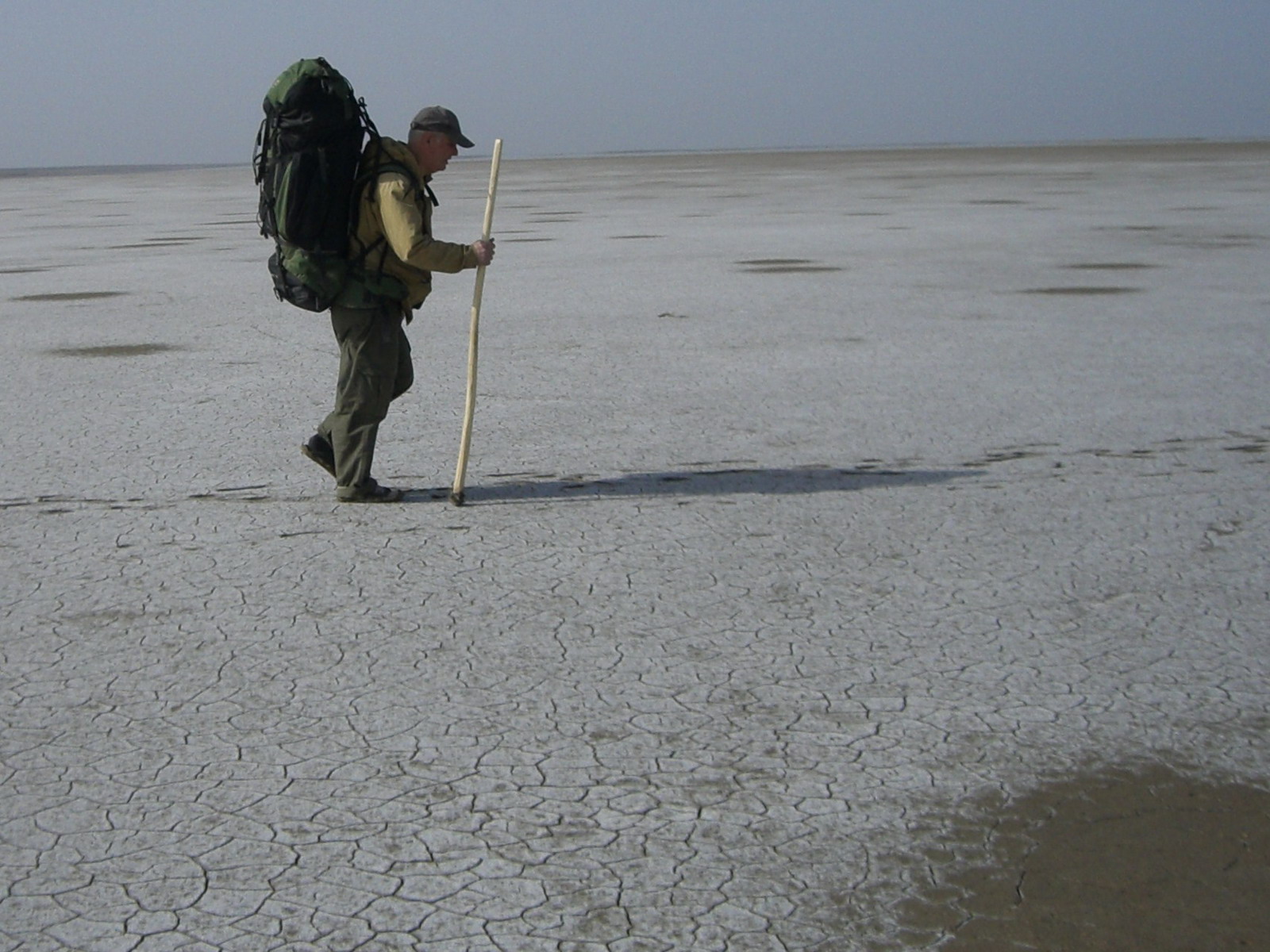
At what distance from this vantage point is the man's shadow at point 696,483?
5.64 metres

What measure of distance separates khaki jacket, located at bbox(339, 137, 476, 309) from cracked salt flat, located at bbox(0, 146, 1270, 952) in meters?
0.81

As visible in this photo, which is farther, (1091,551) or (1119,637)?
(1091,551)

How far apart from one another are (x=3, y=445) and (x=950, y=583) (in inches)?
163

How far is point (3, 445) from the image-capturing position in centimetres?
654

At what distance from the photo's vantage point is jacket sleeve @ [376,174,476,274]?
5082 mm

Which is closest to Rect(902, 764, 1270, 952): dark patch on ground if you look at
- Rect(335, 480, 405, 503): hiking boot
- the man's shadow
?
the man's shadow

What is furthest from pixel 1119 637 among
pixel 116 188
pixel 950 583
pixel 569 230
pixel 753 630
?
pixel 116 188

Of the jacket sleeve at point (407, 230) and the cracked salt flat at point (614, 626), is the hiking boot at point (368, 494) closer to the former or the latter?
the cracked salt flat at point (614, 626)

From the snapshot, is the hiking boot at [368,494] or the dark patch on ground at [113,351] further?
the dark patch on ground at [113,351]

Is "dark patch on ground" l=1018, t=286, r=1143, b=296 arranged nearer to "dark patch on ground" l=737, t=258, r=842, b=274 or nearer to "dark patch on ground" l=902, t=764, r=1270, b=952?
"dark patch on ground" l=737, t=258, r=842, b=274

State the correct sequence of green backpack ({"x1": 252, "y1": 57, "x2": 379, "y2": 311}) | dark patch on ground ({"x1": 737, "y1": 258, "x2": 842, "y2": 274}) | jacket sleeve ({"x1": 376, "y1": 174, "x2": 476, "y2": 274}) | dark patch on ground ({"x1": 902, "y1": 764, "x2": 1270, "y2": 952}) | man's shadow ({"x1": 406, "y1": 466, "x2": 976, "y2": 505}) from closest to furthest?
dark patch on ground ({"x1": 902, "y1": 764, "x2": 1270, "y2": 952}) → green backpack ({"x1": 252, "y1": 57, "x2": 379, "y2": 311}) → jacket sleeve ({"x1": 376, "y1": 174, "x2": 476, "y2": 274}) → man's shadow ({"x1": 406, "y1": 466, "x2": 976, "y2": 505}) → dark patch on ground ({"x1": 737, "y1": 258, "x2": 842, "y2": 274})

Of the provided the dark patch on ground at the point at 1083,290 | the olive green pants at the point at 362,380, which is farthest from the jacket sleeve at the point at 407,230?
the dark patch on ground at the point at 1083,290

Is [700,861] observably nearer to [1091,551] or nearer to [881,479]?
[1091,551]

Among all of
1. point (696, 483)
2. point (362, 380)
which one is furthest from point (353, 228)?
point (696, 483)
